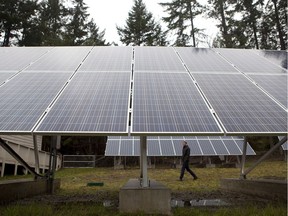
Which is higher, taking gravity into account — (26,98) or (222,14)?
(222,14)

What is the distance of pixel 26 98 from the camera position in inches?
248

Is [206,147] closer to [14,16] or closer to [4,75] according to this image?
[4,75]

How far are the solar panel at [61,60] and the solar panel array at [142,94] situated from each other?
0.09ft

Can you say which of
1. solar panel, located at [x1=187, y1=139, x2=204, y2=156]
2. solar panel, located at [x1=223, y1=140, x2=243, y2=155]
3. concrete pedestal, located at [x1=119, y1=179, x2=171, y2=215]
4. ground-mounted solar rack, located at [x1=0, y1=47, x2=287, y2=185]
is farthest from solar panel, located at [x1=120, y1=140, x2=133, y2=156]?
concrete pedestal, located at [x1=119, y1=179, x2=171, y2=215]

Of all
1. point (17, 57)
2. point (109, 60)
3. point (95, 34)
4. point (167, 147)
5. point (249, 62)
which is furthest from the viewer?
point (95, 34)

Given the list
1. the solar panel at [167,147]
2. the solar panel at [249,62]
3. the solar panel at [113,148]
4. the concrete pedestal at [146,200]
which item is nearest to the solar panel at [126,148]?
the solar panel at [113,148]

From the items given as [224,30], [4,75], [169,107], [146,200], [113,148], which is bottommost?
[113,148]

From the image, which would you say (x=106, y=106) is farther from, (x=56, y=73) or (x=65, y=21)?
(x=65, y=21)

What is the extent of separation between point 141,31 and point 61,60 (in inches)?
1179

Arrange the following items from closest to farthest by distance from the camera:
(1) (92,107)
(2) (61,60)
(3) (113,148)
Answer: (1) (92,107) → (2) (61,60) → (3) (113,148)

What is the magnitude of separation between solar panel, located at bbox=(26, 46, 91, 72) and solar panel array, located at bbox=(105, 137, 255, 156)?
669cm

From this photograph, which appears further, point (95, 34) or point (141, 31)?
point (95, 34)

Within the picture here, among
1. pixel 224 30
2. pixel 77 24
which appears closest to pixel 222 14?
pixel 224 30

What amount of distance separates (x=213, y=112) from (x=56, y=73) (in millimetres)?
4347
